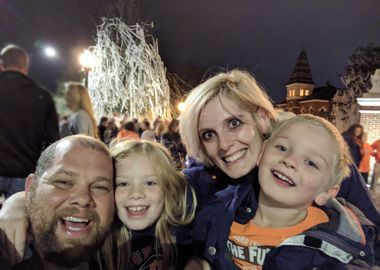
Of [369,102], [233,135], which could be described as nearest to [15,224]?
[233,135]

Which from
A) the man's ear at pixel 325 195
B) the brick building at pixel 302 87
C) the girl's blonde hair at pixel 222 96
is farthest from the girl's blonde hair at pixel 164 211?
the brick building at pixel 302 87

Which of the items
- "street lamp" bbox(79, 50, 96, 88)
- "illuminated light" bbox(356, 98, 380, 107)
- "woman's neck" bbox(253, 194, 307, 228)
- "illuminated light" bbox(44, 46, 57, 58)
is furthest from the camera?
"illuminated light" bbox(356, 98, 380, 107)

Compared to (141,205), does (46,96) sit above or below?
above

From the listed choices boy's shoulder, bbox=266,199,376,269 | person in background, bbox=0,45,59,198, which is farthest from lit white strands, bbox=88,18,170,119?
boy's shoulder, bbox=266,199,376,269

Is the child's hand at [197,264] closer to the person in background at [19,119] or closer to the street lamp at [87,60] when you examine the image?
the person in background at [19,119]

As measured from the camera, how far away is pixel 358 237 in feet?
5.18

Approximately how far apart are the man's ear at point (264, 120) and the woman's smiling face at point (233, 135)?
0.12ft

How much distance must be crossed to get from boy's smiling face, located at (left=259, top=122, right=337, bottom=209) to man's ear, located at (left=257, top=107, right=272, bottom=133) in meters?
0.19

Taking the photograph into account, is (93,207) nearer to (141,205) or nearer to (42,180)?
(42,180)

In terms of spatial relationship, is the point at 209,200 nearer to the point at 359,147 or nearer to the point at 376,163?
the point at 359,147

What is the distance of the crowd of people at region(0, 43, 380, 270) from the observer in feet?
5.13

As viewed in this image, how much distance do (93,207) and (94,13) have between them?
340 centimetres

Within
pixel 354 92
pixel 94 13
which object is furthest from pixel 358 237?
pixel 354 92

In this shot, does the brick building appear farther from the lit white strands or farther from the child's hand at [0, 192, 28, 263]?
the child's hand at [0, 192, 28, 263]
